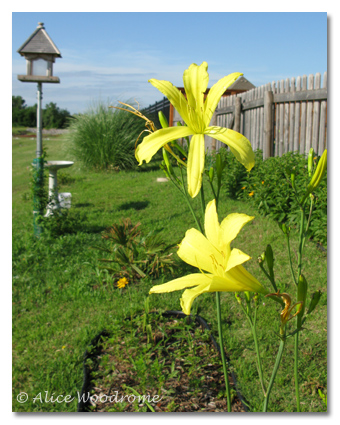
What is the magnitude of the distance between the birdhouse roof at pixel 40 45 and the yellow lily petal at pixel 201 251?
237 cm

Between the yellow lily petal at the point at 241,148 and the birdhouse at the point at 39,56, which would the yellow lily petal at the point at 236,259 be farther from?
the birdhouse at the point at 39,56

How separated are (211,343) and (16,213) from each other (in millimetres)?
2620

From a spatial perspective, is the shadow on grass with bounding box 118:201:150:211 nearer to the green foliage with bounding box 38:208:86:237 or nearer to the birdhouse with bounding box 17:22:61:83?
the green foliage with bounding box 38:208:86:237

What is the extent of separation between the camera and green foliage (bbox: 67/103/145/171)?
5770 mm

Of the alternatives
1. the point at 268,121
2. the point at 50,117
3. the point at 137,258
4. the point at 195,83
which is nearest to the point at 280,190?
the point at 268,121

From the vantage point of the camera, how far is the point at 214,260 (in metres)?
0.63

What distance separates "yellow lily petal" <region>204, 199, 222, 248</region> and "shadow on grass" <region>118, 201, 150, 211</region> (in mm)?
3064

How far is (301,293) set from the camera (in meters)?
0.62

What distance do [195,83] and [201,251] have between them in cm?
30

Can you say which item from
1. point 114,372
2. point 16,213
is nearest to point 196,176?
point 114,372

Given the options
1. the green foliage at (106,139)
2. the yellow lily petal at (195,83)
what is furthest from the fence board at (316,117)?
the green foliage at (106,139)

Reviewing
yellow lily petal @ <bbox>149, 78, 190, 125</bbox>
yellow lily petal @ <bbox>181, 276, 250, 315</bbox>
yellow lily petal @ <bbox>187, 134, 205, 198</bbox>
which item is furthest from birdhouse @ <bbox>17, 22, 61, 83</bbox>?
yellow lily petal @ <bbox>181, 276, 250, 315</bbox>

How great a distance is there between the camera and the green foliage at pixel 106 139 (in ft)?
18.9

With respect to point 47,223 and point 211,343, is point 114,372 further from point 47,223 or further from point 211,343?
point 47,223
